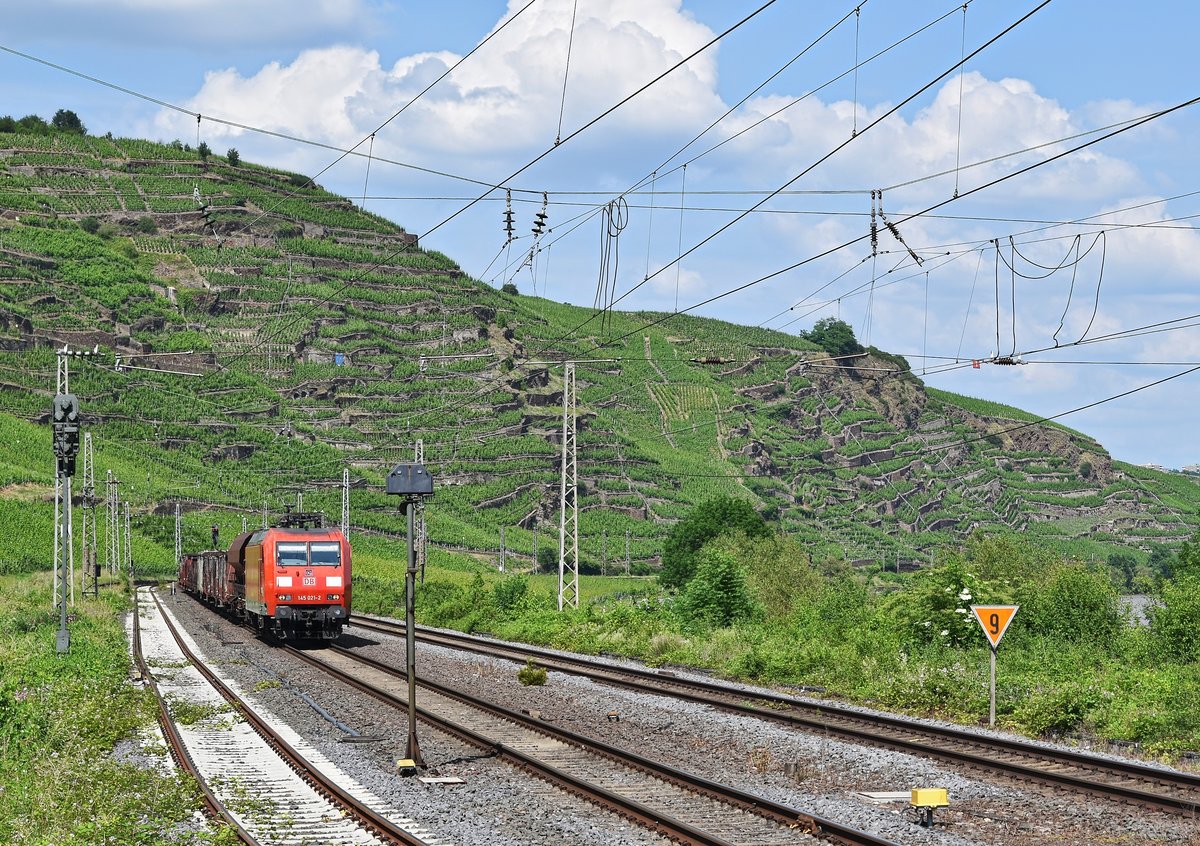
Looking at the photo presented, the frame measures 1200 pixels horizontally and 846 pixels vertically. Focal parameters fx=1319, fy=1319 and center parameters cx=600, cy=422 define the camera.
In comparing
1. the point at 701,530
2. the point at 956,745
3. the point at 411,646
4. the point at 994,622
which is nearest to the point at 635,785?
the point at 411,646

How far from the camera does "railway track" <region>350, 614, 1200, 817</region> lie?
15.4 metres

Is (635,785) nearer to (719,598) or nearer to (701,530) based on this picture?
(719,598)

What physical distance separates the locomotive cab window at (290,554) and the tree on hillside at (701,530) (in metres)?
73.2

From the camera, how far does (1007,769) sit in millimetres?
16766

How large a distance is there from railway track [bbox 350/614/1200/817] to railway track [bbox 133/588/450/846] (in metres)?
7.65

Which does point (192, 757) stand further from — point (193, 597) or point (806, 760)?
point (193, 597)

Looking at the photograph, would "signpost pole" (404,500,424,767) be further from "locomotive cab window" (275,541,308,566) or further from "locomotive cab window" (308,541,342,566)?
"locomotive cab window" (308,541,342,566)

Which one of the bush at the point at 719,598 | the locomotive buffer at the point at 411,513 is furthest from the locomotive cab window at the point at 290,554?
the locomotive buffer at the point at 411,513

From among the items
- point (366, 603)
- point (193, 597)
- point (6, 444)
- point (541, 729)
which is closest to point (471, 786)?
point (541, 729)

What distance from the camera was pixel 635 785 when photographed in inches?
634

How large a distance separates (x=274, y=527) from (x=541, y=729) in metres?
21.9

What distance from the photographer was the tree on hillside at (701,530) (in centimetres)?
11206

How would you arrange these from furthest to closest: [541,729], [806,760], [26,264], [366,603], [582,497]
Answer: [26,264], [582,497], [366,603], [541,729], [806,760]

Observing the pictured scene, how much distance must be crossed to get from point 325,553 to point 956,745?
24.5 m
